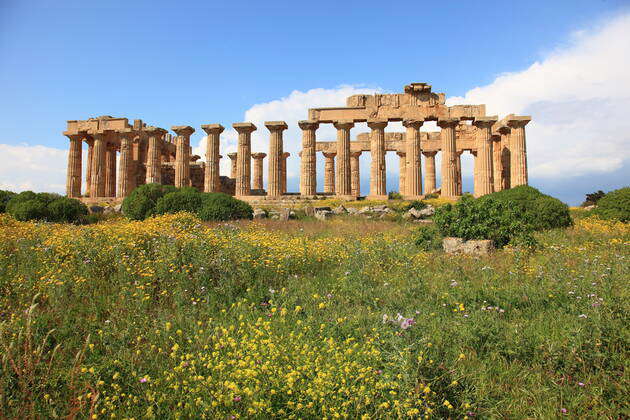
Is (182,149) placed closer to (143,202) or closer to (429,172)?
(143,202)

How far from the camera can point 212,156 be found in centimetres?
2717

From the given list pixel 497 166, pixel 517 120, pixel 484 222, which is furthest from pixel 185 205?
pixel 497 166

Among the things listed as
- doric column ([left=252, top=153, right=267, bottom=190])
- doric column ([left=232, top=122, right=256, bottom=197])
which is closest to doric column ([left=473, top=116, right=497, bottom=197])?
doric column ([left=232, top=122, right=256, bottom=197])

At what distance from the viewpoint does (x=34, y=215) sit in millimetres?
16219

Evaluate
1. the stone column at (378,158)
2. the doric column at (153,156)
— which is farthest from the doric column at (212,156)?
the stone column at (378,158)

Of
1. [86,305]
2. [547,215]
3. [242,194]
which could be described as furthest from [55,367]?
[242,194]

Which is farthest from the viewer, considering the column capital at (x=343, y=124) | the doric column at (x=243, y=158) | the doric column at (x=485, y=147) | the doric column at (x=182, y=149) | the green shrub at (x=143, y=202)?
the doric column at (x=182, y=149)

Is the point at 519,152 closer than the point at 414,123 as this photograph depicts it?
No

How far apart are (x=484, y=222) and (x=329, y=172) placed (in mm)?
27354

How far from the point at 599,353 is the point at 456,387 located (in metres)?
1.47

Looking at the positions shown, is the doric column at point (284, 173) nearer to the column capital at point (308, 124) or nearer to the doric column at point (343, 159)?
the column capital at point (308, 124)

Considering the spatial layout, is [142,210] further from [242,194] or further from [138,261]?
[138,261]

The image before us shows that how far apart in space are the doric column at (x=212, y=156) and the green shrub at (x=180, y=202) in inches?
372

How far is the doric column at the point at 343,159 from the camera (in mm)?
25516
